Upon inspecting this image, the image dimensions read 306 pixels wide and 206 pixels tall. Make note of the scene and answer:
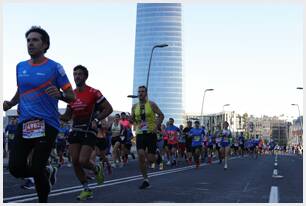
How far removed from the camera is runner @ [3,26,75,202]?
5.76 metres

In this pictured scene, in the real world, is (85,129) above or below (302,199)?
above

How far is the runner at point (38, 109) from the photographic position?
576 cm

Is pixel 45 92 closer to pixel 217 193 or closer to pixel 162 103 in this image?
pixel 217 193

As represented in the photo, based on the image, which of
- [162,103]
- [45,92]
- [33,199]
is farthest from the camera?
[162,103]

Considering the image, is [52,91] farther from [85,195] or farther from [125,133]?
[125,133]

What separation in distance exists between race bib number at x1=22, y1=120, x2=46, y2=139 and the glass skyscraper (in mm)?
178760

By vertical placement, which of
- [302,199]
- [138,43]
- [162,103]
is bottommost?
[302,199]

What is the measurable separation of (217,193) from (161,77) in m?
185

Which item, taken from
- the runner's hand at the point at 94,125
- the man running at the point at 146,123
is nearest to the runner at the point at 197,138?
the man running at the point at 146,123

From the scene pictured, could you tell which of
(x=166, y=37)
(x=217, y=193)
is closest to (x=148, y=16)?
(x=166, y=37)

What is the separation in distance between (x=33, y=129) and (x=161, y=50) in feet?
620

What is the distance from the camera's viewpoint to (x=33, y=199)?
744 centimetres

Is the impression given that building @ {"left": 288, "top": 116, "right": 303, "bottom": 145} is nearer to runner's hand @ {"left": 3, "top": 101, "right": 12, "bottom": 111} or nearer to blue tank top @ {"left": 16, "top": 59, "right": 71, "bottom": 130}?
runner's hand @ {"left": 3, "top": 101, "right": 12, "bottom": 111}

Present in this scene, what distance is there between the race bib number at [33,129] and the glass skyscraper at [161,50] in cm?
17876
